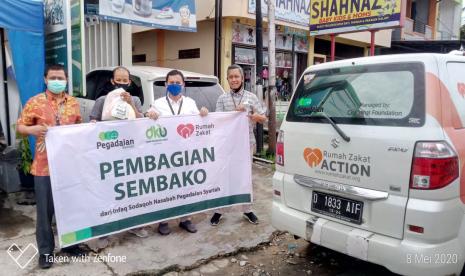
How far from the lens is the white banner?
3.36 metres

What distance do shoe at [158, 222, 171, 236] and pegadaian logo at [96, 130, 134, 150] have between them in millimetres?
978

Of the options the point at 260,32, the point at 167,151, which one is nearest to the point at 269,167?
the point at 260,32

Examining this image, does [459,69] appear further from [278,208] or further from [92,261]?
[92,261]

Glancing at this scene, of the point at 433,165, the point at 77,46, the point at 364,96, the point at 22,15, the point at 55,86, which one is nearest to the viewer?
the point at 433,165

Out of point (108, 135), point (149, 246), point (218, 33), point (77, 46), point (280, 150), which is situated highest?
point (218, 33)

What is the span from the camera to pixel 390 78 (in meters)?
2.83

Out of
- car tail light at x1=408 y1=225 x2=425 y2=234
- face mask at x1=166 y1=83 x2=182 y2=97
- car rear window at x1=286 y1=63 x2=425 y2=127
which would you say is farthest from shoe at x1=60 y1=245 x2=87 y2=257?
car tail light at x1=408 y1=225 x2=425 y2=234

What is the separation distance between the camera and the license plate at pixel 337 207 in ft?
9.43

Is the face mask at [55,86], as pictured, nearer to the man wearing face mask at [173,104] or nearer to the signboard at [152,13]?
the man wearing face mask at [173,104]

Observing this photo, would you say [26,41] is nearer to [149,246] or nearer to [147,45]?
[149,246]

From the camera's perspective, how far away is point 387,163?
270 cm

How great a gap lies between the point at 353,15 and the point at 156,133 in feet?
22.5

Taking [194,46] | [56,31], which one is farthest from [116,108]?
[194,46]

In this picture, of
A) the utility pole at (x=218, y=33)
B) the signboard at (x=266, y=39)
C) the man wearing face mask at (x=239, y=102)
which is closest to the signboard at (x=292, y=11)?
the signboard at (x=266, y=39)
